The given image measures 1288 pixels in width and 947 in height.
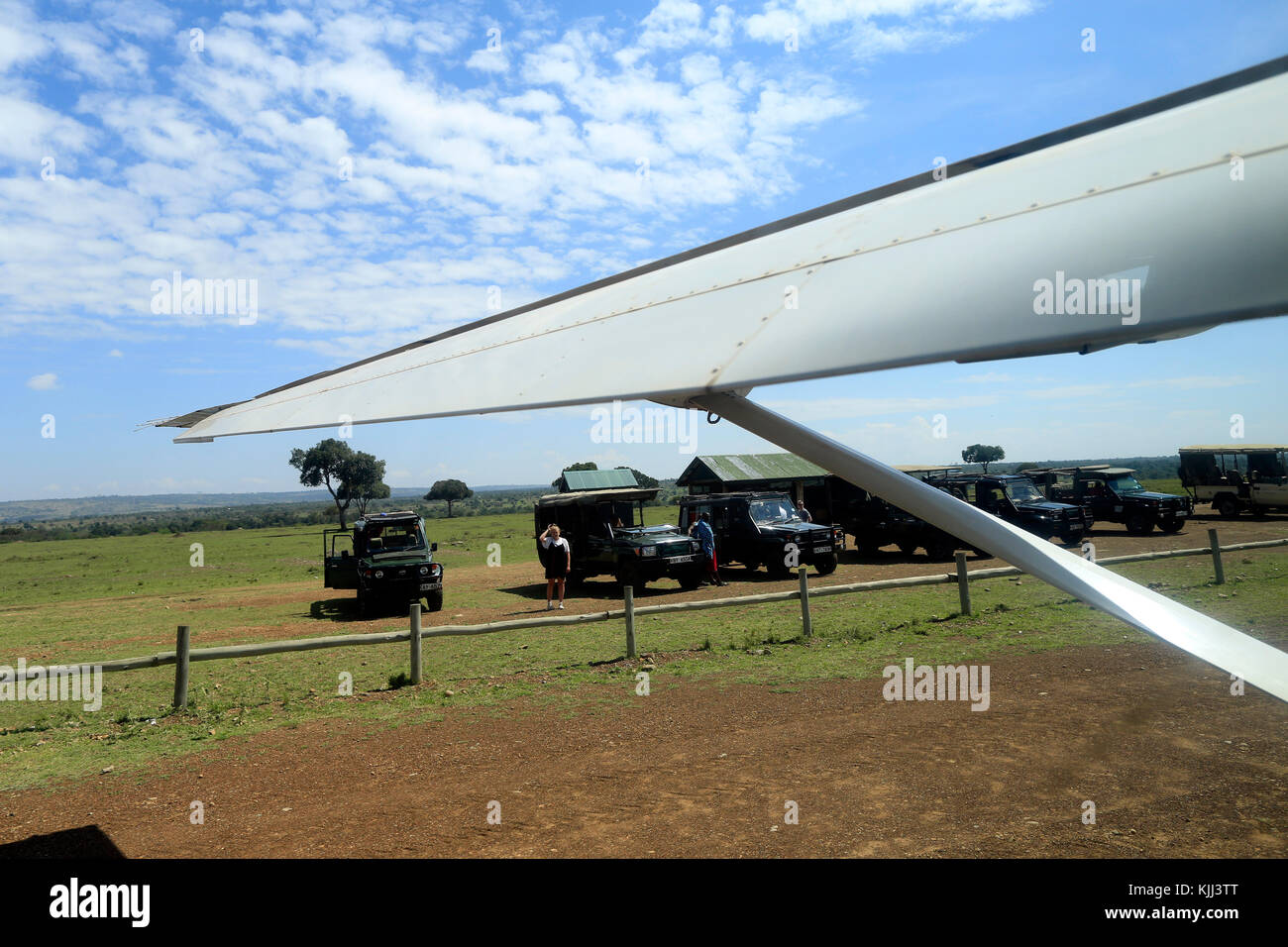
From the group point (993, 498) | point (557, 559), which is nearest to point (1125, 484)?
point (993, 498)

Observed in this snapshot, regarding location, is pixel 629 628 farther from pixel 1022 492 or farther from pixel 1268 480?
pixel 1268 480

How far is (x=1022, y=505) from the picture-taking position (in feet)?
72.4

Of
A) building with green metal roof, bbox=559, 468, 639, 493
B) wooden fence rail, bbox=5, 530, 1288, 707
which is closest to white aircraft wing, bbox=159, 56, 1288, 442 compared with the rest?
wooden fence rail, bbox=5, 530, 1288, 707

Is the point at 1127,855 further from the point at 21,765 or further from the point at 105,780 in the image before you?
the point at 21,765

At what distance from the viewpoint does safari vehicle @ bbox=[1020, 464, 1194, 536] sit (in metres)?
23.3

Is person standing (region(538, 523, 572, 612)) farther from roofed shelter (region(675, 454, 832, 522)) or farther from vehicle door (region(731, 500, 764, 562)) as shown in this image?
roofed shelter (region(675, 454, 832, 522))

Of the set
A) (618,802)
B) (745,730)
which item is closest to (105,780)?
(618,802)

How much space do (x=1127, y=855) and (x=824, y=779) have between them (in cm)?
202

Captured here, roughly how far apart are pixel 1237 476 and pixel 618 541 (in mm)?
24778

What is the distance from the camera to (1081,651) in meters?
9.38

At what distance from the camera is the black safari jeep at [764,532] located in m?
18.8

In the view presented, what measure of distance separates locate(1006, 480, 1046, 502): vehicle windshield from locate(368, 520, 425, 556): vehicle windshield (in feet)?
55.5

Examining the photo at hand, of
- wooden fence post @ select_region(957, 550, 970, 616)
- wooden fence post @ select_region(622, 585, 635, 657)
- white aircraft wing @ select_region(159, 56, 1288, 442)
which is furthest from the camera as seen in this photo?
wooden fence post @ select_region(957, 550, 970, 616)

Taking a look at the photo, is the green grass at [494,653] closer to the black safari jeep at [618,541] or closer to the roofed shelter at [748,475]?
the black safari jeep at [618,541]
